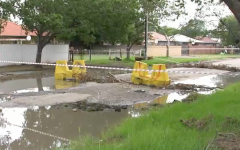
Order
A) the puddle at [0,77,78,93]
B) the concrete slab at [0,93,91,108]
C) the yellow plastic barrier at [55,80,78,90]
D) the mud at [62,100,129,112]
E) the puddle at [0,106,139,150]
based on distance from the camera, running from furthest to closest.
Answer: the yellow plastic barrier at [55,80,78,90]
the puddle at [0,77,78,93]
the concrete slab at [0,93,91,108]
the mud at [62,100,129,112]
the puddle at [0,106,139,150]

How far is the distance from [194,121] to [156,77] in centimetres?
763

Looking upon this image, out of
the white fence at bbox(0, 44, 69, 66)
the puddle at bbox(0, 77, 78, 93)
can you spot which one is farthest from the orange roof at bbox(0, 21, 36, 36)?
the puddle at bbox(0, 77, 78, 93)

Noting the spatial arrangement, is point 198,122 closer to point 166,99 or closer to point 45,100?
point 166,99

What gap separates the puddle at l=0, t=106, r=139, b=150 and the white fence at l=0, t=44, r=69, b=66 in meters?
16.3

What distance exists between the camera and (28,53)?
2653cm

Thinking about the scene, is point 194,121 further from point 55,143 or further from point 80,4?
point 80,4

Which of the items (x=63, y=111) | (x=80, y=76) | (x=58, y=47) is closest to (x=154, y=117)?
(x=63, y=111)

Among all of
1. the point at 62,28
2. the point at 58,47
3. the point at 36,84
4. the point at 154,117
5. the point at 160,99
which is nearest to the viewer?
the point at 154,117

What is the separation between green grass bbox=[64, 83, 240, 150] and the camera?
4980mm

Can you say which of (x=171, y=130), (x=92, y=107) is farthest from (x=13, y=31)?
(x=171, y=130)

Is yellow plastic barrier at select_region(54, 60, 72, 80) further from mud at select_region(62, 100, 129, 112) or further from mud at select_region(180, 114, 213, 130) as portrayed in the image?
mud at select_region(180, 114, 213, 130)

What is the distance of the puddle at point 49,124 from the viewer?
6609 mm

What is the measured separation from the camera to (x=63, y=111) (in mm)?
9289

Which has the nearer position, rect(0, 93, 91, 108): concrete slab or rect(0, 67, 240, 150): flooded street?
rect(0, 67, 240, 150): flooded street
